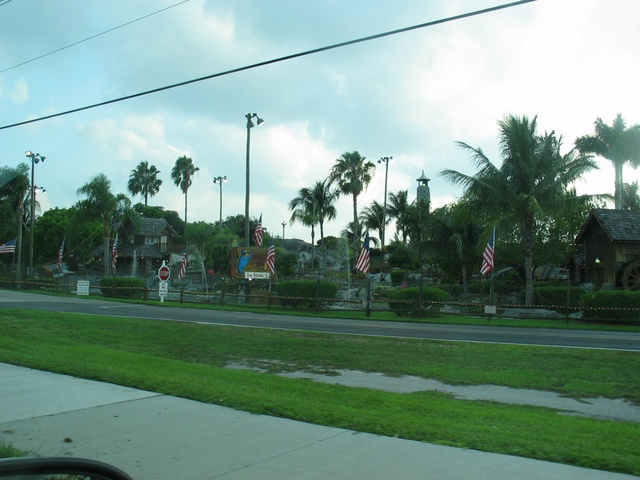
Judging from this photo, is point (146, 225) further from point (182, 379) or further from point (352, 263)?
point (182, 379)

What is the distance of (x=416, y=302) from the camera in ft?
91.0

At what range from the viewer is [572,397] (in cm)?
962

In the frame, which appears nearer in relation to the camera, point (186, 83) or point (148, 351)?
point (186, 83)

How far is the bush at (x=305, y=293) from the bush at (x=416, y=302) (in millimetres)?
3725

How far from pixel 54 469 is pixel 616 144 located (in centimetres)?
5862

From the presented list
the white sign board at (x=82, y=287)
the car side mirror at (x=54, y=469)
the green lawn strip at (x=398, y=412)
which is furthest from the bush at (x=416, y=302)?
the car side mirror at (x=54, y=469)

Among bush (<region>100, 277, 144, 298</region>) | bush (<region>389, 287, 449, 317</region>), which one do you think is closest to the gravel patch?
bush (<region>389, 287, 449, 317</region>)

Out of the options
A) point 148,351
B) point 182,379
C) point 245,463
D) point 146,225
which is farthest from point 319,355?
point 146,225

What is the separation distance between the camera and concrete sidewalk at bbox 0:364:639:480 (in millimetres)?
5191

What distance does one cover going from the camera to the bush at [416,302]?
91.2ft

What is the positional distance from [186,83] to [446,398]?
8689 mm

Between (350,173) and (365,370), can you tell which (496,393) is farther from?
(350,173)

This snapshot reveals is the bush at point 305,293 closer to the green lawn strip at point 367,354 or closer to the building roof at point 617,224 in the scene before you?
the green lawn strip at point 367,354

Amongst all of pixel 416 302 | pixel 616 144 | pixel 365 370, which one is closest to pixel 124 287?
pixel 416 302
